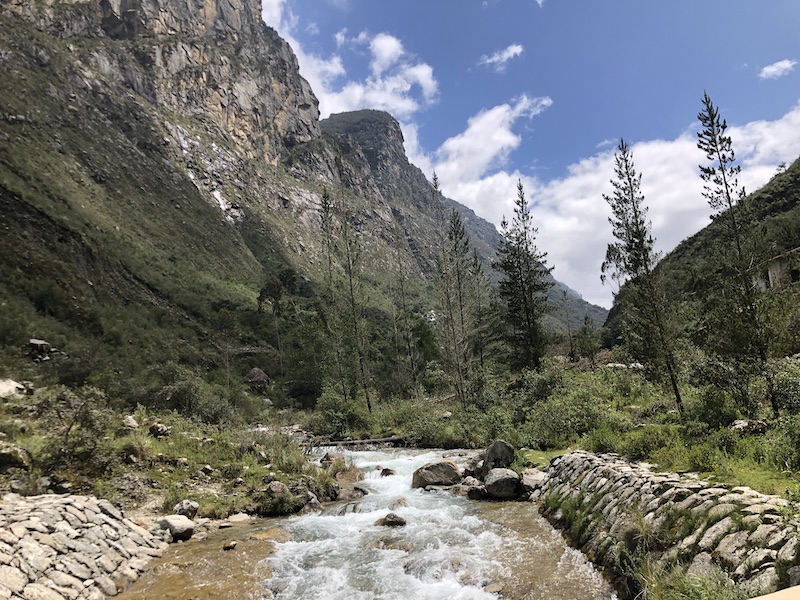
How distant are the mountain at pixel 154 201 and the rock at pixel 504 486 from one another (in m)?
17.2

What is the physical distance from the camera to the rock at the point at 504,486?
1177 cm

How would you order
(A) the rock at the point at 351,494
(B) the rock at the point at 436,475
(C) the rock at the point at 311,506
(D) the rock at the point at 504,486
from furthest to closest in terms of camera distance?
(B) the rock at the point at 436,475
(A) the rock at the point at 351,494
(C) the rock at the point at 311,506
(D) the rock at the point at 504,486

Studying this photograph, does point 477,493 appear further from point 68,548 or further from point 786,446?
point 68,548

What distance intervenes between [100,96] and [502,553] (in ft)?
300

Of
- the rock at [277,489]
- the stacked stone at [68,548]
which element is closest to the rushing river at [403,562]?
the stacked stone at [68,548]

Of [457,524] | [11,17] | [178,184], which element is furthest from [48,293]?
[11,17]

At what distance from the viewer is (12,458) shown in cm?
961

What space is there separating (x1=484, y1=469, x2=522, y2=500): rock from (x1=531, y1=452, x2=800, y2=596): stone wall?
207cm

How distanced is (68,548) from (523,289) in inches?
1068

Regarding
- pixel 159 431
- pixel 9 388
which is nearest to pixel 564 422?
pixel 159 431

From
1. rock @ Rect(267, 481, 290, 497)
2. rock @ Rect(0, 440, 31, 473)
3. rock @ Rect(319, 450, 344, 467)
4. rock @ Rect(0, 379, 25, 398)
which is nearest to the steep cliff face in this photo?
rock @ Rect(0, 379, 25, 398)

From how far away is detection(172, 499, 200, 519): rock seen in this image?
1056 cm

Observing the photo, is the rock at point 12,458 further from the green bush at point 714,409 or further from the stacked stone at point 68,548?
the green bush at point 714,409

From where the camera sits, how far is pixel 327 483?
530 inches
